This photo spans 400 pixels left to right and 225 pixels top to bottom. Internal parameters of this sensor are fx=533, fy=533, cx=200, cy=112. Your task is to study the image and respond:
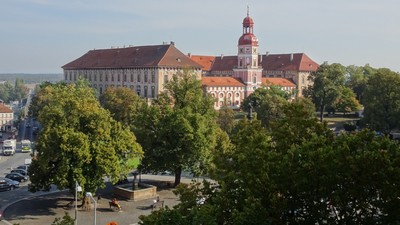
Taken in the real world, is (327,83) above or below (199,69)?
below

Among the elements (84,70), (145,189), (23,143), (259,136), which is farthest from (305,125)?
(84,70)

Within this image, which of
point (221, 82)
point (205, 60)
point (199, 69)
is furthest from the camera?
point (205, 60)

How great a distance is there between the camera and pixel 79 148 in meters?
36.4

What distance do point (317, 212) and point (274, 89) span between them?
3134 inches

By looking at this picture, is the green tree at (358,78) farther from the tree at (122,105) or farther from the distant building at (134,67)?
the tree at (122,105)

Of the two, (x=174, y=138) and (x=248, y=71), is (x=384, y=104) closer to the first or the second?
(x=174, y=138)

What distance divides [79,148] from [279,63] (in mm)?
109825

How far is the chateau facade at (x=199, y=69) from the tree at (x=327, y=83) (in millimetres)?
17147

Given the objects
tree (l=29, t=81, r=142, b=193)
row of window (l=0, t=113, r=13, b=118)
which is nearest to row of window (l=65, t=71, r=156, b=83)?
row of window (l=0, t=113, r=13, b=118)

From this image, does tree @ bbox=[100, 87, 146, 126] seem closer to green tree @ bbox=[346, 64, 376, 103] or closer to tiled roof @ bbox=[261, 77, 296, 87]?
green tree @ bbox=[346, 64, 376, 103]

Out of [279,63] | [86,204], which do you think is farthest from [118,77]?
[86,204]

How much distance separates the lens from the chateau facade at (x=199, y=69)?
A: 11044 centimetres

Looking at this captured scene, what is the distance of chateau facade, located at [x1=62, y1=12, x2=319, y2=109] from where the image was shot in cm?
11044

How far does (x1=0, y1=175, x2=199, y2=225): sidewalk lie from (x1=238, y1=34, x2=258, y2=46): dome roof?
8195cm
